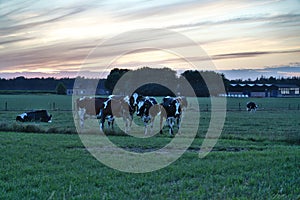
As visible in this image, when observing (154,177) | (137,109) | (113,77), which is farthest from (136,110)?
(113,77)

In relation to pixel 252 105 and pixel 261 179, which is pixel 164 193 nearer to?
pixel 261 179

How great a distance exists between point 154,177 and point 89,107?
15.2 meters

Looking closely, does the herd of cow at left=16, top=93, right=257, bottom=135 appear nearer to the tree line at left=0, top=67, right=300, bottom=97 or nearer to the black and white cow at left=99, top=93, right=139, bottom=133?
the black and white cow at left=99, top=93, right=139, bottom=133

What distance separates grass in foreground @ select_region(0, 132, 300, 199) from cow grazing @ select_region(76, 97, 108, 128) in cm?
1024

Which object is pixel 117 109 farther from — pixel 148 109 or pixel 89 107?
pixel 89 107

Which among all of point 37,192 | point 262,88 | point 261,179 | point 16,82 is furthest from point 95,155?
point 16,82

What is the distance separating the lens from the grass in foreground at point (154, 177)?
7.57 metres

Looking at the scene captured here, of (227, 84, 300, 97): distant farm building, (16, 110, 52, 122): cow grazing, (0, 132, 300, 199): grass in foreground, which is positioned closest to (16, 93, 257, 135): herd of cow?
(16, 110, 52, 122): cow grazing

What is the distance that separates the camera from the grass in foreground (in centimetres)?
757

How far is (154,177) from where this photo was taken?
29.8 feet

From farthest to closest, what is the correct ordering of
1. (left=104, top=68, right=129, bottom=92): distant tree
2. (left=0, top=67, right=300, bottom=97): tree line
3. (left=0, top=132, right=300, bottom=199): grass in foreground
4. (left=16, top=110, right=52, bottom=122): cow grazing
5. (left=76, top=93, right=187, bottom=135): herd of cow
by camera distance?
(left=104, top=68, right=129, bottom=92): distant tree < (left=0, top=67, right=300, bottom=97): tree line < (left=16, top=110, right=52, bottom=122): cow grazing < (left=76, top=93, right=187, bottom=135): herd of cow < (left=0, top=132, right=300, bottom=199): grass in foreground

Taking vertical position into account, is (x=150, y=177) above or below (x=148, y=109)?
below

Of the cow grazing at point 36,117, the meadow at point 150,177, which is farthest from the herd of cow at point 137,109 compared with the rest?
the cow grazing at point 36,117

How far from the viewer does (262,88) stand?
132000mm
